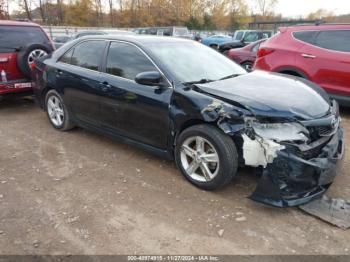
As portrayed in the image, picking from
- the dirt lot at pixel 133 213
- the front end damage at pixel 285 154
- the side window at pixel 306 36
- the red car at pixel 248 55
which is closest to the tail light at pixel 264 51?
the side window at pixel 306 36

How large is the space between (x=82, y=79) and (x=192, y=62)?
1597 millimetres

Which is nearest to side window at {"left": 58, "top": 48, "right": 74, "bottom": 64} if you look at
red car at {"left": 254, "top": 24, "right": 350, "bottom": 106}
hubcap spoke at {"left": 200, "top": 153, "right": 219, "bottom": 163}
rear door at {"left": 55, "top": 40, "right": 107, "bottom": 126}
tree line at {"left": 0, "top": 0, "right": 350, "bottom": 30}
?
rear door at {"left": 55, "top": 40, "right": 107, "bottom": 126}

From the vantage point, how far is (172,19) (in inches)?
2144

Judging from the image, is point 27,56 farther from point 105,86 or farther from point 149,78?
point 149,78

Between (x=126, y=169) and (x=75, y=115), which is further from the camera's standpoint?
(x=75, y=115)

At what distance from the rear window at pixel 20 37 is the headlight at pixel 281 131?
17.4 ft

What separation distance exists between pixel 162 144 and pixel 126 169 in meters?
0.61

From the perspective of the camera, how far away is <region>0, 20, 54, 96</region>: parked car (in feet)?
19.8

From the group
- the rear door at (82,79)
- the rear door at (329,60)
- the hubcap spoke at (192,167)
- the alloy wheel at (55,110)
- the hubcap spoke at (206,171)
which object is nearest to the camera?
the hubcap spoke at (206,171)

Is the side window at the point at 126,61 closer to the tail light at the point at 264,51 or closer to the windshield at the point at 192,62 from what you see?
the windshield at the point at 192,62

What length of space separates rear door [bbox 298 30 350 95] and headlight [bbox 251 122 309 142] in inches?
131

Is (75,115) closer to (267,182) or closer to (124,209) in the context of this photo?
(124,209)

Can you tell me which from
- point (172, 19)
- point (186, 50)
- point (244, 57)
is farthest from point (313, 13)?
point (186, 50)

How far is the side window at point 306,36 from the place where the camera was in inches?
244
